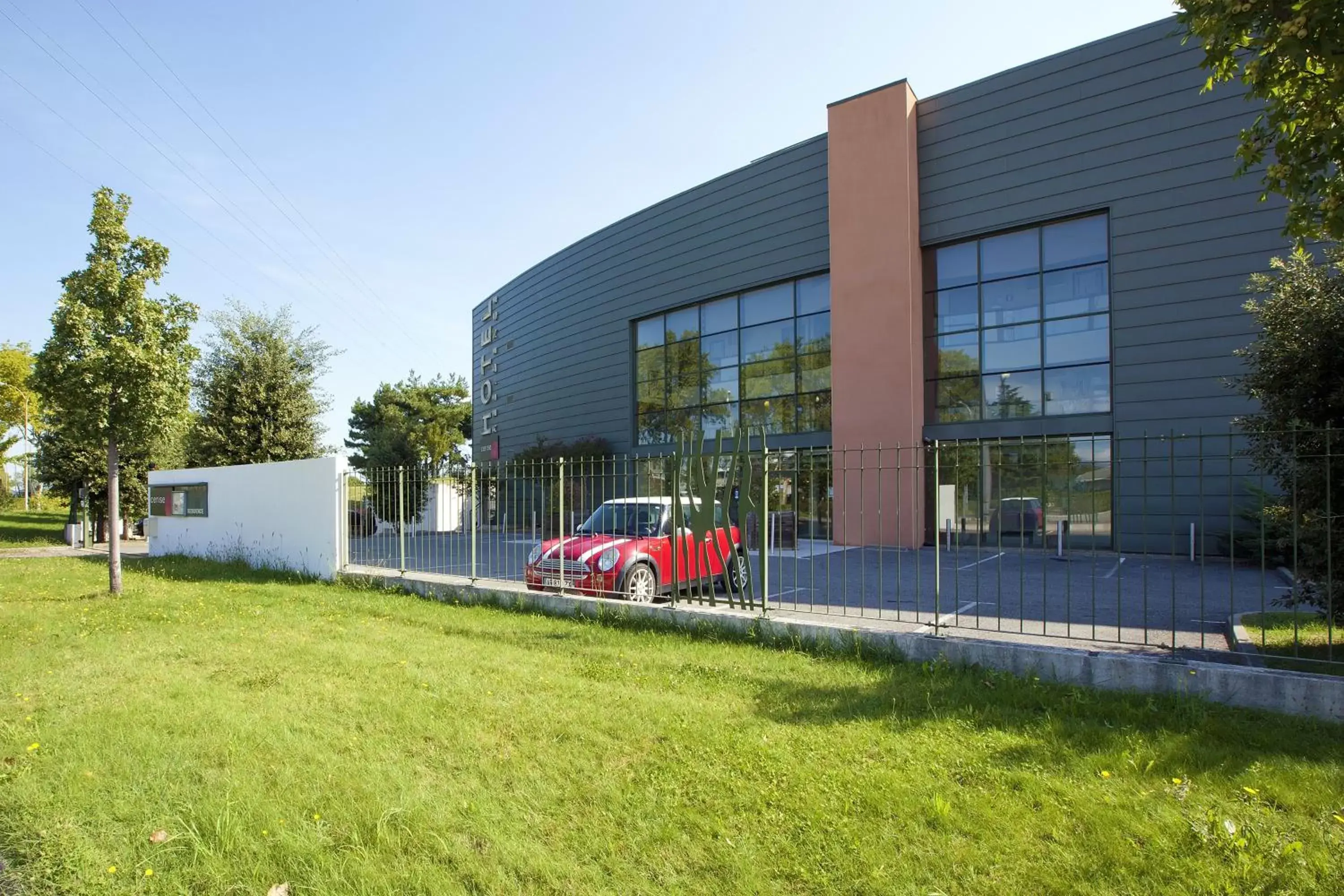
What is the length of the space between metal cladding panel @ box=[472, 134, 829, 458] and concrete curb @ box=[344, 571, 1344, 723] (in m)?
12.4

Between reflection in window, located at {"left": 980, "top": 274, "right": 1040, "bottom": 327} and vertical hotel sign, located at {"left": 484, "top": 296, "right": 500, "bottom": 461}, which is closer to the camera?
reflection in window, located at {"left": 980, "top": 274, "right": 1040, "bottom": 327}

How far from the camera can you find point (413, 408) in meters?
47.1

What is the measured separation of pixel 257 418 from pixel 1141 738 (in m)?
21.3

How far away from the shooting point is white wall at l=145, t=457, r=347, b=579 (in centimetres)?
1205

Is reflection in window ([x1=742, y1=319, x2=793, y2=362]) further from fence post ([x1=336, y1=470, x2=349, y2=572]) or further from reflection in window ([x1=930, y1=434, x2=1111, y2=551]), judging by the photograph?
fence post ([x1=336, y1=470, x2=349, y2=572])

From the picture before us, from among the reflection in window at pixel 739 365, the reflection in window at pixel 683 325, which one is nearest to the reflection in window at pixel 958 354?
the reflection in window at pixel 739 365

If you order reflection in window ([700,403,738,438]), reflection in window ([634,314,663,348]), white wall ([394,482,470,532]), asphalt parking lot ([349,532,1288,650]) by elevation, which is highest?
reflection in window ([634,314,663,348])

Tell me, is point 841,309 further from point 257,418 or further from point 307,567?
point 257,418

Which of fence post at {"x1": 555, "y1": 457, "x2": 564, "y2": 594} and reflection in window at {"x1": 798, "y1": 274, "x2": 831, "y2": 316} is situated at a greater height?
reflection in window at {"x1": 798, "y1": 274, "x2": 831, "y2": 316}

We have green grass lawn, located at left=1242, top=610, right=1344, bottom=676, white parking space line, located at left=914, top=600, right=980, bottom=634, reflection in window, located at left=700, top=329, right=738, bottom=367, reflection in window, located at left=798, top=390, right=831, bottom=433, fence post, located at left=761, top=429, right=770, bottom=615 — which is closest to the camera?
green grass lawn, located at left=1242, top=610, right=1344, bottom=676

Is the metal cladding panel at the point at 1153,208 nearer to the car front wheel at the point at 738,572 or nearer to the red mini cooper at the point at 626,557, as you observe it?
the car front wheel at the point at 738,572

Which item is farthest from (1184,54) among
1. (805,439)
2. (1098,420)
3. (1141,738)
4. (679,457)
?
(1141,738)

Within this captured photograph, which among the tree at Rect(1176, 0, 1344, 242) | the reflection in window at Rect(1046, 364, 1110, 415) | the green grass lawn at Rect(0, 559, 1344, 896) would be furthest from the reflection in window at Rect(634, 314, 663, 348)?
the tree at Rect(1176, 0, 1344, 242)

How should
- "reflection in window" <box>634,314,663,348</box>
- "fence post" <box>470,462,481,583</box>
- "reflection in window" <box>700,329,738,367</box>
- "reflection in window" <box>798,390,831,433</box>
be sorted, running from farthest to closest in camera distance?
"reflection in window" <box>634,314,663,348</box>, "reflection in window" <box>700,329,738,367</box>, "reflection in window" <box>798,390,831,433</box>, "fence post" <box>470,462,481,583</box>
